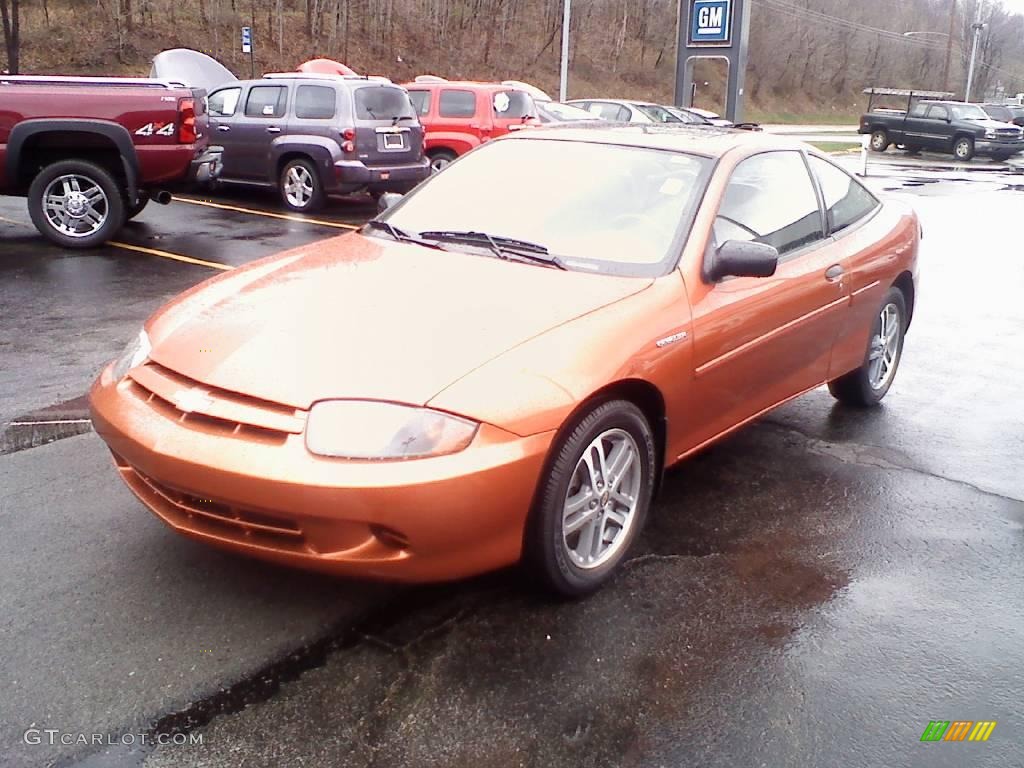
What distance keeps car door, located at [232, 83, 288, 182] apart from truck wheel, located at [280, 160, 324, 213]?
9.6 inches

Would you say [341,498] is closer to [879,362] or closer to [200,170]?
[879,362]

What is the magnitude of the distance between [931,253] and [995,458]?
7617 millimetres

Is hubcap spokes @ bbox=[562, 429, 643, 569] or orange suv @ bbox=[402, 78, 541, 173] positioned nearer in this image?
hubcap spokes @ bbox=[562, 429, 643, 569]

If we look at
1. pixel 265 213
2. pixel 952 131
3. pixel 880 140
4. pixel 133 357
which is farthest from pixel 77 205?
pixel 880 140

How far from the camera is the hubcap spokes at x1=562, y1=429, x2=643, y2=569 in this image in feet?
11.0

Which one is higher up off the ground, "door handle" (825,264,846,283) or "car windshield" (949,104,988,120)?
"car windshield" (949,104,988,120)

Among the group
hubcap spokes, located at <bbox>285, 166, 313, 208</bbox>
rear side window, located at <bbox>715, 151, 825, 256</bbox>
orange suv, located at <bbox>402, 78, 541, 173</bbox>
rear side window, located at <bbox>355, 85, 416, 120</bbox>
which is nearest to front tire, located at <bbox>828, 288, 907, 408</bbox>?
rear side window, located at <bbox>715, 151, 825, 256</bbox>

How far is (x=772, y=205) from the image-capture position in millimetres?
4574

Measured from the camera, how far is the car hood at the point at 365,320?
306cm

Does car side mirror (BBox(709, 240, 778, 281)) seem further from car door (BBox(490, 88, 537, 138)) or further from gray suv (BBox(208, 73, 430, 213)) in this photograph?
car door (BBox(490, 88, 537, 138))

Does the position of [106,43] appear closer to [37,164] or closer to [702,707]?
[37,164]

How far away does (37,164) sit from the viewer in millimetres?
9258

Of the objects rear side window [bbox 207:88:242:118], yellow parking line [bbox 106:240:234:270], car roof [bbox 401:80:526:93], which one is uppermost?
car roof [bbox 401:80:526:93]

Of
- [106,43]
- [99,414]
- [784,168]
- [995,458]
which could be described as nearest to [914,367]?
[995,458]
